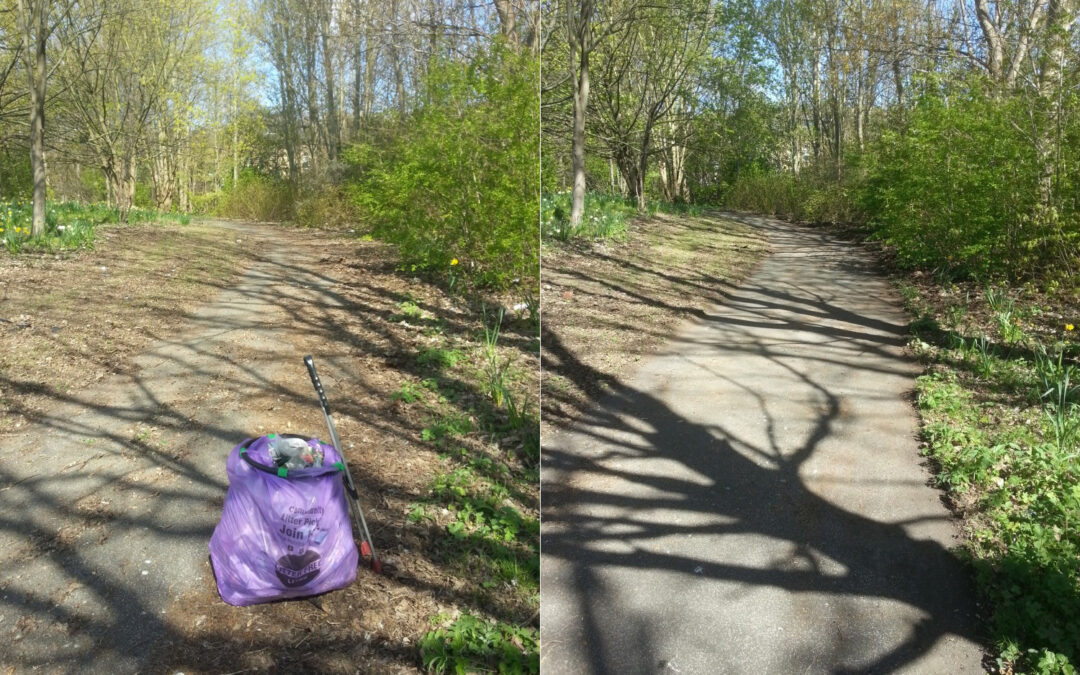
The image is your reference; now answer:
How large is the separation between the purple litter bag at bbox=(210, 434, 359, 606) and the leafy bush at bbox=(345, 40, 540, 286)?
1602 mm

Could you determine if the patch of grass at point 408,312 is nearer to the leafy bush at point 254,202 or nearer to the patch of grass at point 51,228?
the patch of grass at point 51,228

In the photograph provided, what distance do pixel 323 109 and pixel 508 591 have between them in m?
7.37

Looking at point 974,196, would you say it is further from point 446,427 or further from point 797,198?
point 797,198

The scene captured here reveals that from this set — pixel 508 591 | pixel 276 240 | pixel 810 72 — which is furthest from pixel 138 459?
pixel 810 72

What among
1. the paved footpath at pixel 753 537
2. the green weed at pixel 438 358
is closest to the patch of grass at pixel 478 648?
the paved footpath at pixel 753 537

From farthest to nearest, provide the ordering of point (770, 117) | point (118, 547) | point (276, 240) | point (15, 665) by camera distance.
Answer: point (770, 117), point (276, 240), point (118, 547), point (15, 665)

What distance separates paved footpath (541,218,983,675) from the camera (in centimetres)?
90

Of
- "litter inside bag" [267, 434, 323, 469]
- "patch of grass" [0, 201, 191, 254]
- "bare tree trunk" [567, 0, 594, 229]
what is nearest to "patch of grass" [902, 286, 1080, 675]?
"litter inside bag" [267, 434, 323, 469]

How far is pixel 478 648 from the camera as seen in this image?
1.99 meters

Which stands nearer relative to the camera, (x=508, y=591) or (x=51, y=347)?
(x=51, y=347)

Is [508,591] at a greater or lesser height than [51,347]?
lesser

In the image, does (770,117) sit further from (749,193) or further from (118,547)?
(118,547)

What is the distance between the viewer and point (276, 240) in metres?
5.25

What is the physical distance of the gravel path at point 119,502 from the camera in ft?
4.22
